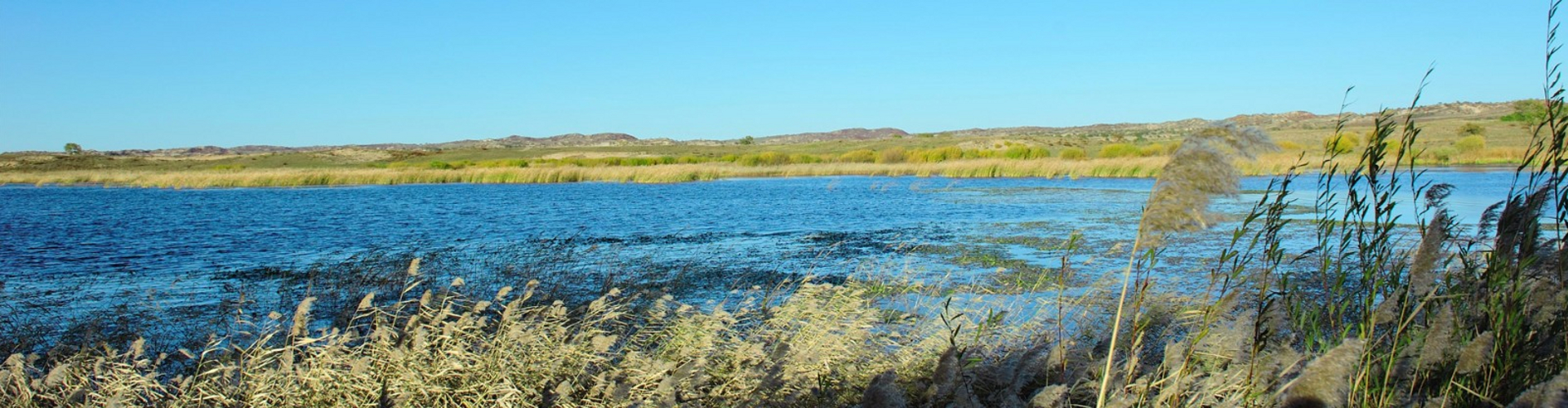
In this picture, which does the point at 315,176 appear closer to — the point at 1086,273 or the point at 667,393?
the point at 1086,273

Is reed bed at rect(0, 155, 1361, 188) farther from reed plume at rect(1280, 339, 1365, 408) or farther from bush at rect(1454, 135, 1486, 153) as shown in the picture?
reed plume at rect(1280, 339, 1365, 408)

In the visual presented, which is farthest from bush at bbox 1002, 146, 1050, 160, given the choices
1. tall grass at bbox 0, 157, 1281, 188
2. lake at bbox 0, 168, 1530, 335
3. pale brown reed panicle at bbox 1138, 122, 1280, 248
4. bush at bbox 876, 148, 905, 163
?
pale brown reed panicle at bbox 1138, 122, 1280, 248

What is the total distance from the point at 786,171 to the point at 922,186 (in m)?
14.8

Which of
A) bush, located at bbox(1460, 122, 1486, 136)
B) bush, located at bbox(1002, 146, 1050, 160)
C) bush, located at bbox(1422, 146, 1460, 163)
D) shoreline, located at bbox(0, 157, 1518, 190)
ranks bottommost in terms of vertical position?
shoreline, located at bbox(0, 157, 1518, 190)

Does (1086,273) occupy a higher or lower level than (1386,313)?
lower

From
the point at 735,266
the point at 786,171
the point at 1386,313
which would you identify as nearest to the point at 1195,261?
the point at 735,266

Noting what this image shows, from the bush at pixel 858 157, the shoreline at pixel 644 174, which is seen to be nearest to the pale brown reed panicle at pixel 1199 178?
the shoreline at pixel 644 174

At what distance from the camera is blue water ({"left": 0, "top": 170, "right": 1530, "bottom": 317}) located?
485 inches

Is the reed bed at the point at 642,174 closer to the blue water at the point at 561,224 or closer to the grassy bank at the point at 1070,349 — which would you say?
the blue water at the point at 561,224

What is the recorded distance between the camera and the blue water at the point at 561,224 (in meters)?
12.3

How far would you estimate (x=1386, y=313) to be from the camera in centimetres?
393

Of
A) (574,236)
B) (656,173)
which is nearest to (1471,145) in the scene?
(656,173)

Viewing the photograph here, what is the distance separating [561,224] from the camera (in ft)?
60.8

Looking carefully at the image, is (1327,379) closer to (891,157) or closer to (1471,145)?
(1471,145)
